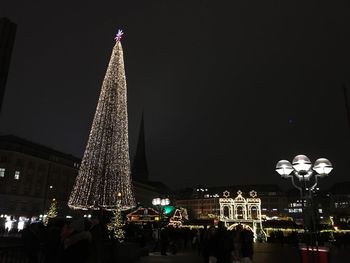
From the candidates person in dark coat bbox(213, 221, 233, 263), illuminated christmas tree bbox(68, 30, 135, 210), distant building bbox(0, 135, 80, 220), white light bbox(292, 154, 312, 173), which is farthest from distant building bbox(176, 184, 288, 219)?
person in dark coat bbox(213, 221, 233, 263)

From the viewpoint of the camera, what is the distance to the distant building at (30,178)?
61.1 m

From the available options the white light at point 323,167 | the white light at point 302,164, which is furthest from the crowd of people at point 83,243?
the white light at point 323,167

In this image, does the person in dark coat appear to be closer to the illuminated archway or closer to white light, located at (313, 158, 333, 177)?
white light, located at (313, 158, 333, 177)

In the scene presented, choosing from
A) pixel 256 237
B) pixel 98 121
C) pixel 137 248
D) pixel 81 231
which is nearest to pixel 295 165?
pixel 137 248

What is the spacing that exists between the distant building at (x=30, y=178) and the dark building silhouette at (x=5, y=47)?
58998 mm

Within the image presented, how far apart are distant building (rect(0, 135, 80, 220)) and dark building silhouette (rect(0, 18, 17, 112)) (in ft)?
194

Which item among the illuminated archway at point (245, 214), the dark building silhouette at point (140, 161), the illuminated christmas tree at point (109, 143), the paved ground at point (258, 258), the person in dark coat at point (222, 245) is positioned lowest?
the paved ground at point (258, 258)

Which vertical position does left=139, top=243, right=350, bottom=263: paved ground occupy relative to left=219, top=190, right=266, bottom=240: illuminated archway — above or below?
below

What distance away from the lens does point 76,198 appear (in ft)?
99.7

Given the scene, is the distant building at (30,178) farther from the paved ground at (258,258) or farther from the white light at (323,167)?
the white light at (323,167)

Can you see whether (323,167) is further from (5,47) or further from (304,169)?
(5,47)

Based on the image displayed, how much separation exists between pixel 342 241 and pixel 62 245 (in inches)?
1602

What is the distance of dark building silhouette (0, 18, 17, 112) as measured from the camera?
590 centimetres

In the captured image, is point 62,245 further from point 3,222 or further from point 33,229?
point 3,222
